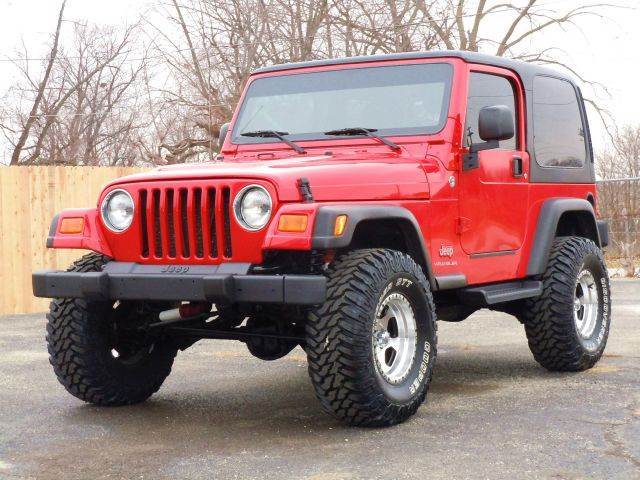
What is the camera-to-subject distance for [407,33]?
17250 millimetres

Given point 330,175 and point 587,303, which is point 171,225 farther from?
point 587,303

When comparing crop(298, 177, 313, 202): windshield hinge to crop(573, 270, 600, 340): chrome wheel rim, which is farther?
crop(573, 270, 600, 340): chrome wheel rim

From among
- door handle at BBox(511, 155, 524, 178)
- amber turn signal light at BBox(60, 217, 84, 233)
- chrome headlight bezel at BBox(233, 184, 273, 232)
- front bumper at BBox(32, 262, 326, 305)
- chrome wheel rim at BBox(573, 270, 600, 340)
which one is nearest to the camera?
front bumper at BBox(32, 262, 326, 305)

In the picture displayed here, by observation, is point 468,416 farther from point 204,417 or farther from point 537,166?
point 537,166

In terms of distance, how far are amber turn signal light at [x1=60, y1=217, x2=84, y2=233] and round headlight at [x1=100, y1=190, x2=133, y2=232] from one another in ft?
0.62

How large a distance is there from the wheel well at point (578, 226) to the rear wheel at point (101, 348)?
319 cm

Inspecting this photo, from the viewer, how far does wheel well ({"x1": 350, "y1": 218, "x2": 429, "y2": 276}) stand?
600 centimetres

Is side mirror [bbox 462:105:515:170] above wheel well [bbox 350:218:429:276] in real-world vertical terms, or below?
above

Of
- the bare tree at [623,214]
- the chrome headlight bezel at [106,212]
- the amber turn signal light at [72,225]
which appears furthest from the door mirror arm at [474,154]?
→ the bare tree at [623,214]

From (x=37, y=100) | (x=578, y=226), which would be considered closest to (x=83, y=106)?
(x=37, y=100)

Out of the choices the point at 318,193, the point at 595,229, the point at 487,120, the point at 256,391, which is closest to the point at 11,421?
the point at 256,391

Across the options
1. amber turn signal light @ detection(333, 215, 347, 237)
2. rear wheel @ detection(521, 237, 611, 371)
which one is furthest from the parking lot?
amber turn signal light @ detection(333, 215, 347, 237)

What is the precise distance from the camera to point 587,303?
812cm

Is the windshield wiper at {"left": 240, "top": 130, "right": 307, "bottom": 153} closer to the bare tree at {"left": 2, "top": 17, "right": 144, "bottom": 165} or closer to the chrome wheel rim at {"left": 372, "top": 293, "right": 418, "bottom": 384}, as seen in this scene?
the chrome wheel rim at {"left": 372, "top": 293, "right": 418, "bottom": 384}
